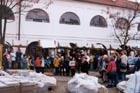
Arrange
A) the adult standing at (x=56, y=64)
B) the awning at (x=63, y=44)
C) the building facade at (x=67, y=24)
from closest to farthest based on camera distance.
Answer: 1. the adult standing at (x=56, y=64)
2. the building facade at (x=67, y=24)
3. the awning at (x=63, y=44)

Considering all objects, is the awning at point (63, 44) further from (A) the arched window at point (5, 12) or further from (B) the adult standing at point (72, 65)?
(B) the adult standing at point (72, 65)

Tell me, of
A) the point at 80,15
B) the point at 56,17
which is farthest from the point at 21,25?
the point at 80,15

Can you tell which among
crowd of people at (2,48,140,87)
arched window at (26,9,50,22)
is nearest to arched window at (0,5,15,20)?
arched window at (26,9,50,22)

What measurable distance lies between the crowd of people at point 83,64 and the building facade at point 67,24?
7728 millimetres

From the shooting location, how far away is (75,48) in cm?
3669

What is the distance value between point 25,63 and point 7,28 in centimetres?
1007

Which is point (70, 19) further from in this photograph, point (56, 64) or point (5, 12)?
point (56, 64)

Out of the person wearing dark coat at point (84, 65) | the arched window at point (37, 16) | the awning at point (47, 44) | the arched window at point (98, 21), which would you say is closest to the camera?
the person wearing dark coat at point (84, 65)

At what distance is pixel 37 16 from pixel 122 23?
11039 millimetres

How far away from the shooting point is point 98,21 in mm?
41906

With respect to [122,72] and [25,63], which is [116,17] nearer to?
[25,63]

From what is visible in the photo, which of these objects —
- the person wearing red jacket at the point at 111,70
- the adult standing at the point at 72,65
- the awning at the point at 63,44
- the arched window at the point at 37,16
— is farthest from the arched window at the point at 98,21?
the person wearing red jacket at the point at 111,70

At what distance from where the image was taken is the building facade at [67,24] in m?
35.7

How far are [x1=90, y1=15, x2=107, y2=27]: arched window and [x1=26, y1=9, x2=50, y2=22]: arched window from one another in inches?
236
